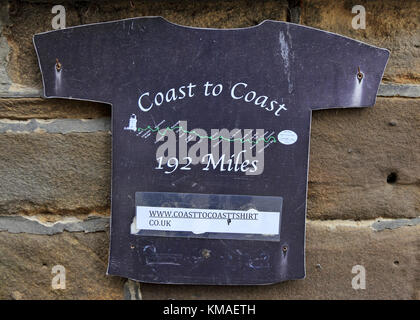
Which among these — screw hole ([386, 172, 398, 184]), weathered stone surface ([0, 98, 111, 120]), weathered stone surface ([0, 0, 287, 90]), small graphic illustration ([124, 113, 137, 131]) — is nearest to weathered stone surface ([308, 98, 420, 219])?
screw hole ([386, 172, 398, 184])

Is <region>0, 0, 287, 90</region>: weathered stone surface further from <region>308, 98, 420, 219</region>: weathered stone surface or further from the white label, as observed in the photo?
the white label

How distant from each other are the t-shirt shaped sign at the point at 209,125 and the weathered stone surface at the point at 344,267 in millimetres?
47

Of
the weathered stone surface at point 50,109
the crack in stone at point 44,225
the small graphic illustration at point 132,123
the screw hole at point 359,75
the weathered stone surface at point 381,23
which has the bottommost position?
the crack in stone at point 44,225

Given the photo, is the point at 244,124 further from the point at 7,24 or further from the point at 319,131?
the point at 7,24

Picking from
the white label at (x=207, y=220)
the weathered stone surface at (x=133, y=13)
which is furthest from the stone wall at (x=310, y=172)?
the white label at (x=207, y=220)

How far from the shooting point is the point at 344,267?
3.15 feet

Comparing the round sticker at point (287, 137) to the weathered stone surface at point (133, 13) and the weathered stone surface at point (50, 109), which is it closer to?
the weathered stone surface at point (133, 13)

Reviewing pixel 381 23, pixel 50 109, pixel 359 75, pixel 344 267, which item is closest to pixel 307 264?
pixel 344 267

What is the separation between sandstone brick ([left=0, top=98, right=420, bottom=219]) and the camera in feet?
3.08

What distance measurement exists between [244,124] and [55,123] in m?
0.44

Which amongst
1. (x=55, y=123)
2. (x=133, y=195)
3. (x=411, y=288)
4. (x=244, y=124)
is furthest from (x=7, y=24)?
(x=411, y=288)

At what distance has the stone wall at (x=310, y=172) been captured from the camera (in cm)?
92

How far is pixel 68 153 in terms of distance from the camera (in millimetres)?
943

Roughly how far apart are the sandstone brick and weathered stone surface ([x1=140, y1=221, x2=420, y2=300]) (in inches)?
2.5
